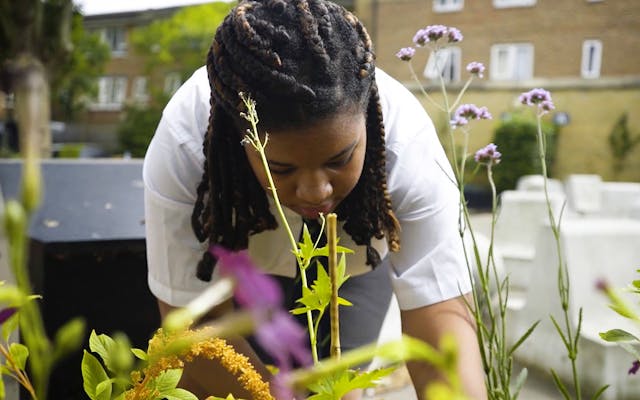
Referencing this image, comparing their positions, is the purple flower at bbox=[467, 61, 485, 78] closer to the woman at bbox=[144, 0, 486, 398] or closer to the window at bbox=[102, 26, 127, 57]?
the woman at bbox=[144, 0, 486, 398]

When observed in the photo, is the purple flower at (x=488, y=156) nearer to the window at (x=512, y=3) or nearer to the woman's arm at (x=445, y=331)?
the woman's arm at (x=445, y=331)

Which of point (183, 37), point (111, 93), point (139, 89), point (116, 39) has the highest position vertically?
point (116, 39)

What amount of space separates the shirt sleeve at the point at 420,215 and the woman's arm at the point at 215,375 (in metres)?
0.34

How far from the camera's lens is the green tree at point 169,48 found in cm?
2048

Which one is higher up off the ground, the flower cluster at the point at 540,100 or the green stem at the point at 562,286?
the flower cluster at the point at 540,100

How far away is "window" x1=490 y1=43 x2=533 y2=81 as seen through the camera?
701 inches

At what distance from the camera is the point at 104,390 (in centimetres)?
43

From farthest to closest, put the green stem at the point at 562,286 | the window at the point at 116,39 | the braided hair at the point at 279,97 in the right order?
the window at the point at 116,39 → the braided hair at the point at 279,97 → the green stem at the point at 562,286

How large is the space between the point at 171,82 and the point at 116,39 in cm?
764

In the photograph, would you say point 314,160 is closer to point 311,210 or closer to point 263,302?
point 311,210

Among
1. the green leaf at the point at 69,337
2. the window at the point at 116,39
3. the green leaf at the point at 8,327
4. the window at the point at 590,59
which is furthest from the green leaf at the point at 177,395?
the window at the point at 116,39

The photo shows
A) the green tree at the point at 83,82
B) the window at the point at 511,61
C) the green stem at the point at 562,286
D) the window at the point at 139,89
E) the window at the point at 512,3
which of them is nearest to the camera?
the green stem at the point at 562,286

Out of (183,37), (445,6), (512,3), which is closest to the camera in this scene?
(512,3)

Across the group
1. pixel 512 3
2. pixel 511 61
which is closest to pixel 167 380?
pixel 511 61
